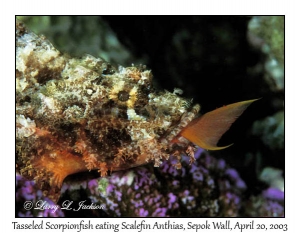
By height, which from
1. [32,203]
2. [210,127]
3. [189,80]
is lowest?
[32,203]

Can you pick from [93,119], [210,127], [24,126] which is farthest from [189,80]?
[24,126]

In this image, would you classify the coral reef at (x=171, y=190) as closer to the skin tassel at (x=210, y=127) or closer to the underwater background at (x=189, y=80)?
the underwater background at (x=189, y=80)

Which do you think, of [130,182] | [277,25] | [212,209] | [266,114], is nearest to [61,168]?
[130,182]

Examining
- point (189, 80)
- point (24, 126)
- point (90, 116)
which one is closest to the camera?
point (90, 116)

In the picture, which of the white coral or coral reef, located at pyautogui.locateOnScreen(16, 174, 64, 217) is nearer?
the white coral

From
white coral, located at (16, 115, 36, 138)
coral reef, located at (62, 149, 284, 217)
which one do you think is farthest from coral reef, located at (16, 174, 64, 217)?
white coral, located at (16, 115, 36, 138)

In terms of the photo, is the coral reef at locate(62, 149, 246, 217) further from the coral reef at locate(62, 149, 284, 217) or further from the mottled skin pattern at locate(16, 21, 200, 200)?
the mottled skin pattern at locate(16, 21, 200, 200)

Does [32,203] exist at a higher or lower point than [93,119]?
lower

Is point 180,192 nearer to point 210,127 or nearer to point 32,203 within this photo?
point 210,127
